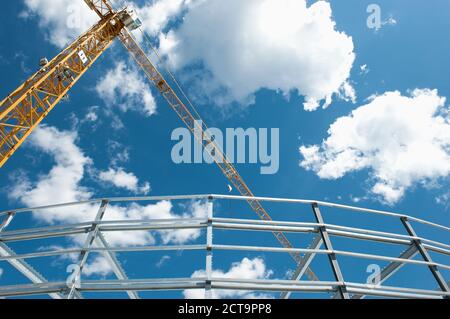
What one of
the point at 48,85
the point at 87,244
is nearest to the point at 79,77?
the point at 48,85

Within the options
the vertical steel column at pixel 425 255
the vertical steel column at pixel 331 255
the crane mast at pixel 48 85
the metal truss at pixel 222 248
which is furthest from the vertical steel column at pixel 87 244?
the crane mast at pixel 48 85

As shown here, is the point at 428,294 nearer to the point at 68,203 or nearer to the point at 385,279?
the point at 385,279

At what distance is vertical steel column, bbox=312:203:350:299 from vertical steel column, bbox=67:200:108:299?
3909mm

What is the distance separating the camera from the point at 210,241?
16.9 feet

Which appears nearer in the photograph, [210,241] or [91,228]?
[210,241]

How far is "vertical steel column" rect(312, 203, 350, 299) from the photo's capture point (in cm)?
480

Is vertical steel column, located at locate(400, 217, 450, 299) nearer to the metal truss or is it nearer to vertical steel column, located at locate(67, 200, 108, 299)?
the metal truss

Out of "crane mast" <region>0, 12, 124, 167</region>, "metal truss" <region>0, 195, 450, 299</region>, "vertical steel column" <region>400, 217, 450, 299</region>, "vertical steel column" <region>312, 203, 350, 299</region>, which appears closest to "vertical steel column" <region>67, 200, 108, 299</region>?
"metal truss" <region>0, 195, 450, 299</region>

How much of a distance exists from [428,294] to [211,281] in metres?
3.52

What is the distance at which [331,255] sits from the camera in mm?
5242

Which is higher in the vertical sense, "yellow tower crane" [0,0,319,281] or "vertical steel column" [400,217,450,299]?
"yellow tower crane" [0,0,319,281]
